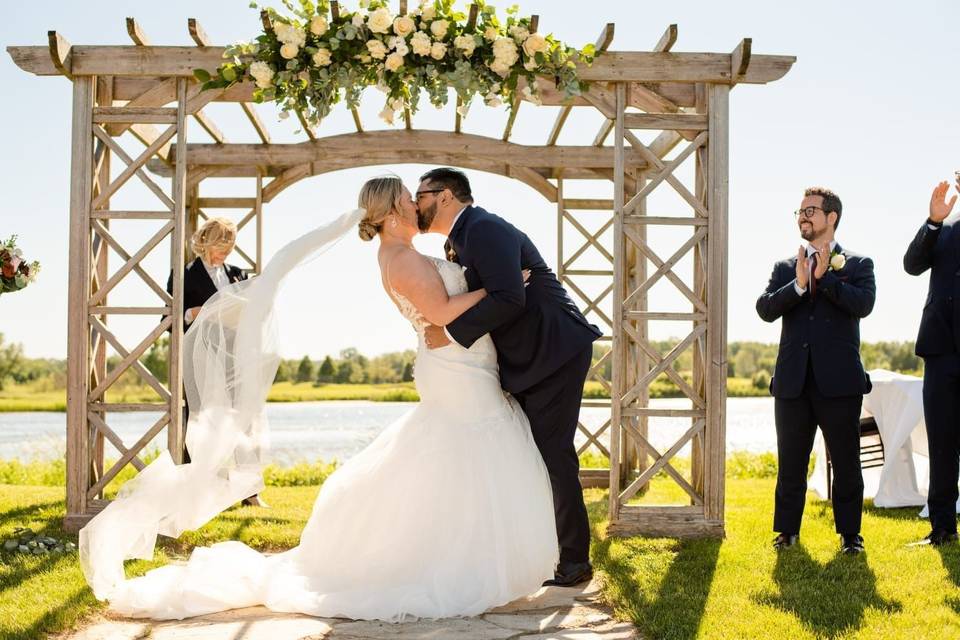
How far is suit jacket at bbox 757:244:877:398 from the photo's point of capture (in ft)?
16.0

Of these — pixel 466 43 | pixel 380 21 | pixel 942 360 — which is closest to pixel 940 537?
pixel 942 360

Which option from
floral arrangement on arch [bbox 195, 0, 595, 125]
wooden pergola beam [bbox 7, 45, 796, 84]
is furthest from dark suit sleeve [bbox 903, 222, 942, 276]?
floral arrangement on arch [bbox 195, 0, 595, 125]

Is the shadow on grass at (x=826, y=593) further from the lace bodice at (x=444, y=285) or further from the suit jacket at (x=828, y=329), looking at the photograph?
the lace bodice at (x=444, y=285)

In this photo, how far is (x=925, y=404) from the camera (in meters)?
5.25

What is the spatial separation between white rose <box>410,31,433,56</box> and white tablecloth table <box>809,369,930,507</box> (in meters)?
3.82

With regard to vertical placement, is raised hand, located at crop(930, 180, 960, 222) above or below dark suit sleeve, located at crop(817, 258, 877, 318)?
above

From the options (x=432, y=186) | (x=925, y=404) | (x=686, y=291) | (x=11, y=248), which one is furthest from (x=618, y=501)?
(x=11, y=248)

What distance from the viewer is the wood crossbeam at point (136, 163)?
19.2 feet

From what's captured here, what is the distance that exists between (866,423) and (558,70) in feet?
12.7

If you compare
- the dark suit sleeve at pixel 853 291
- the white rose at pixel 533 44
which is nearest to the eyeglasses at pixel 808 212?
the dark suit sleeve at pixel 853 291

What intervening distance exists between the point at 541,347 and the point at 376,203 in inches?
39.8

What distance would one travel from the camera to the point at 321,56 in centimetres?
502

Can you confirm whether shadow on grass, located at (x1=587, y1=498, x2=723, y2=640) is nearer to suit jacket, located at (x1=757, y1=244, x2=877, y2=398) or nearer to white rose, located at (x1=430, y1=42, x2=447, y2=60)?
suit jacket, located at (x1=757, y1=244, x2=877, y2=398)

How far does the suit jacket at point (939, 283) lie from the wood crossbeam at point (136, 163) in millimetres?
4367
